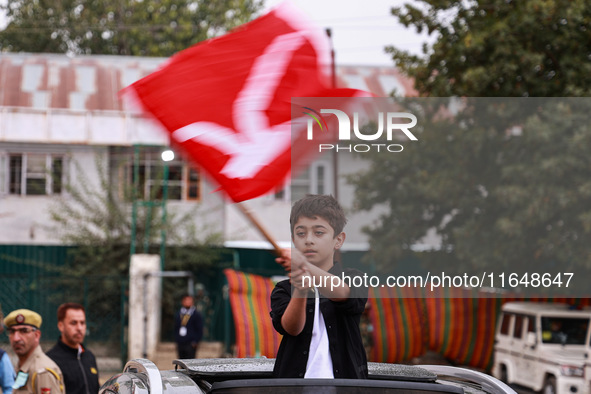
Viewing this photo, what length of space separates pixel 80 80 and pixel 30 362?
87.2ft

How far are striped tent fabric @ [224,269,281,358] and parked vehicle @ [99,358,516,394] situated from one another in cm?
1195

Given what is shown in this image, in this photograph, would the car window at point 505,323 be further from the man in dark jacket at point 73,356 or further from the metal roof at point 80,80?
the metal roof at point 80,80

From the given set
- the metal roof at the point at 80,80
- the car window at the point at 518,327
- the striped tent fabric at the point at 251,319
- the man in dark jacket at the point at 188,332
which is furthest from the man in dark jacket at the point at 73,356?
the metal roof at the point at 80,80

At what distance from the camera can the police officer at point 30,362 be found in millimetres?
6227

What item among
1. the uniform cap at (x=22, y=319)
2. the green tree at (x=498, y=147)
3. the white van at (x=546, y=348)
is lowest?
the white van at (x=546, y=348)

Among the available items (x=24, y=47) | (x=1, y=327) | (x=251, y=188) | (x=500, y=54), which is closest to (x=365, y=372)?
(x=251, y=188)

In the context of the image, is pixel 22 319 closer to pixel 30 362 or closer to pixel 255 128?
pixel 30 362

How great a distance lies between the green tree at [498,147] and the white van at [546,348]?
169 cm

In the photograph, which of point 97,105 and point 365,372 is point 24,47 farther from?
point 365,372

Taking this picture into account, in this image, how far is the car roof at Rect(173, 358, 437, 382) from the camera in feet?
13.7

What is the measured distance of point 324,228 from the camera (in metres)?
3.63

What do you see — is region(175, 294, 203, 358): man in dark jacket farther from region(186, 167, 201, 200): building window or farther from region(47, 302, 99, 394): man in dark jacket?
region(186, 167, 201, 200): building window

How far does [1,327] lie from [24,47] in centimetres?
3971

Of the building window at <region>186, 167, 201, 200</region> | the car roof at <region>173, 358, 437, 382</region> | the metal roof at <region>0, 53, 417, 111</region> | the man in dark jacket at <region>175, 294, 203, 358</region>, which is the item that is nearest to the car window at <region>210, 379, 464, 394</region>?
the car roof at <region>173, 358, 437, 382</region>
